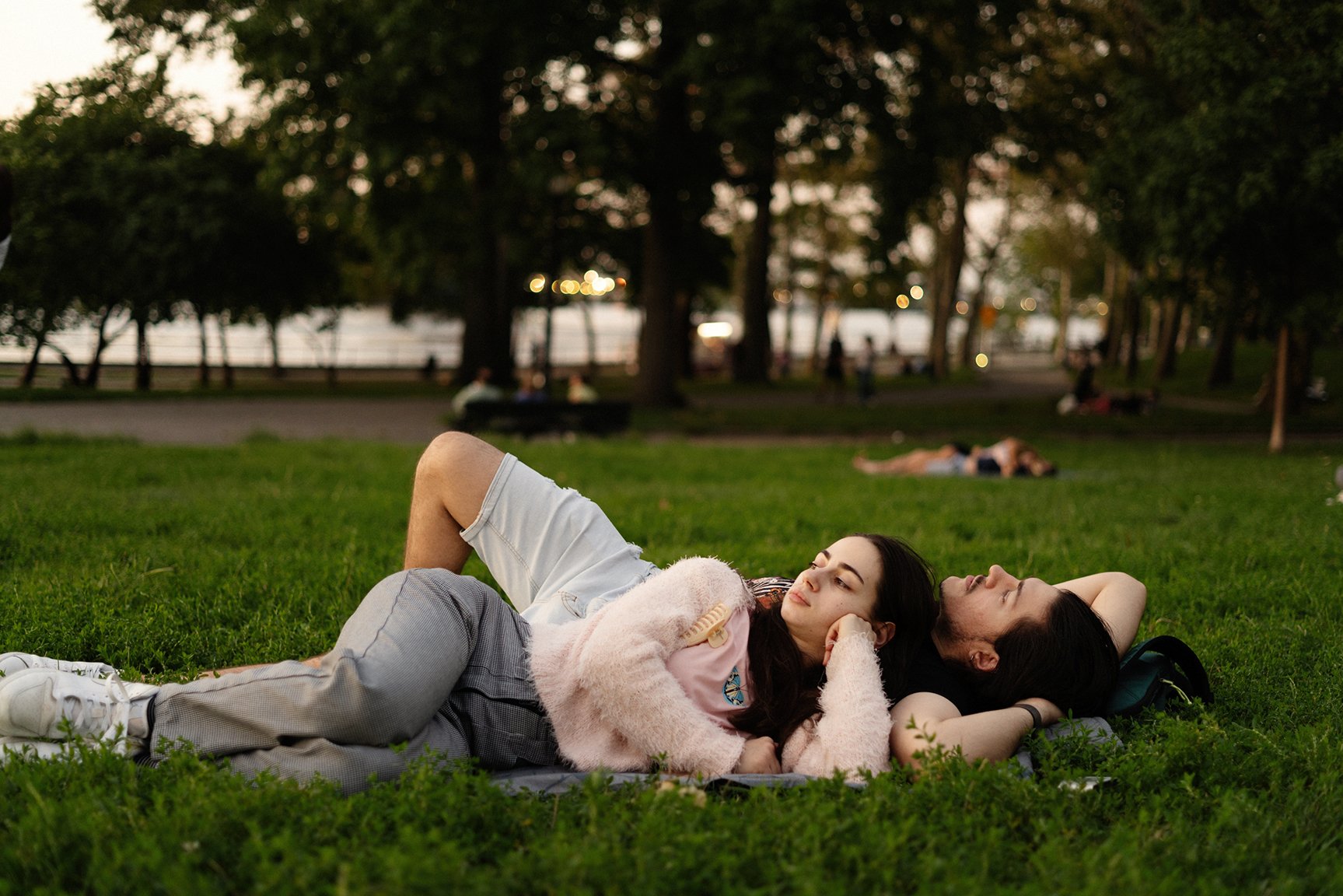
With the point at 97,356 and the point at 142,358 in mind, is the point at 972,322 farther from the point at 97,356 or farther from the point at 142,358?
the point at 97,356

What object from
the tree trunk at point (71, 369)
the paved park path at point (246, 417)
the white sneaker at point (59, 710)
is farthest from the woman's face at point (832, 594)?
the tree trunk at point (71, 369)

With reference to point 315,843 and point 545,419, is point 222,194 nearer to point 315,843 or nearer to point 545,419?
point 545,419

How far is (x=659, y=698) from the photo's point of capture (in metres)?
3.19

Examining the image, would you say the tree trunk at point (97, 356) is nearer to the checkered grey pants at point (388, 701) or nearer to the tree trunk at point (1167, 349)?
the checkered grey pants at point (388, 701)

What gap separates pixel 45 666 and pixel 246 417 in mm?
17660

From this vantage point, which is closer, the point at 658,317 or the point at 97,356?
the point at 97,356

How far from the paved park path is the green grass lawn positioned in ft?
13.0

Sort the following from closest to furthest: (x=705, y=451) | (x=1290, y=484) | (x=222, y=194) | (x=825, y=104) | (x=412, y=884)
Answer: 1. (x=412, y=884)
2. (x=1290, y=484)
3. (x=705, y=451)
4. (x=825, y=104)
5. (x=222, y=194)

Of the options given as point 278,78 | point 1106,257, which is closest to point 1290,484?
point 278,78

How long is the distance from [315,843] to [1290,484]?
35.6ft

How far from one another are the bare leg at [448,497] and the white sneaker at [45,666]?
3.38 ft

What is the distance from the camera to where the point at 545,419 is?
16.9 metres

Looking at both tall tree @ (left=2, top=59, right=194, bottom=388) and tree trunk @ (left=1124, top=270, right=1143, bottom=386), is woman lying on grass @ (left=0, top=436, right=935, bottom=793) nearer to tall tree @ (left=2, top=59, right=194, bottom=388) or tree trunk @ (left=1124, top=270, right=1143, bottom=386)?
tall tree @ (left=2, top=59, right=194, bottom=388)

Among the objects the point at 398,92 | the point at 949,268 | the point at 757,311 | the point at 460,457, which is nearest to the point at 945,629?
the point at 460,457
